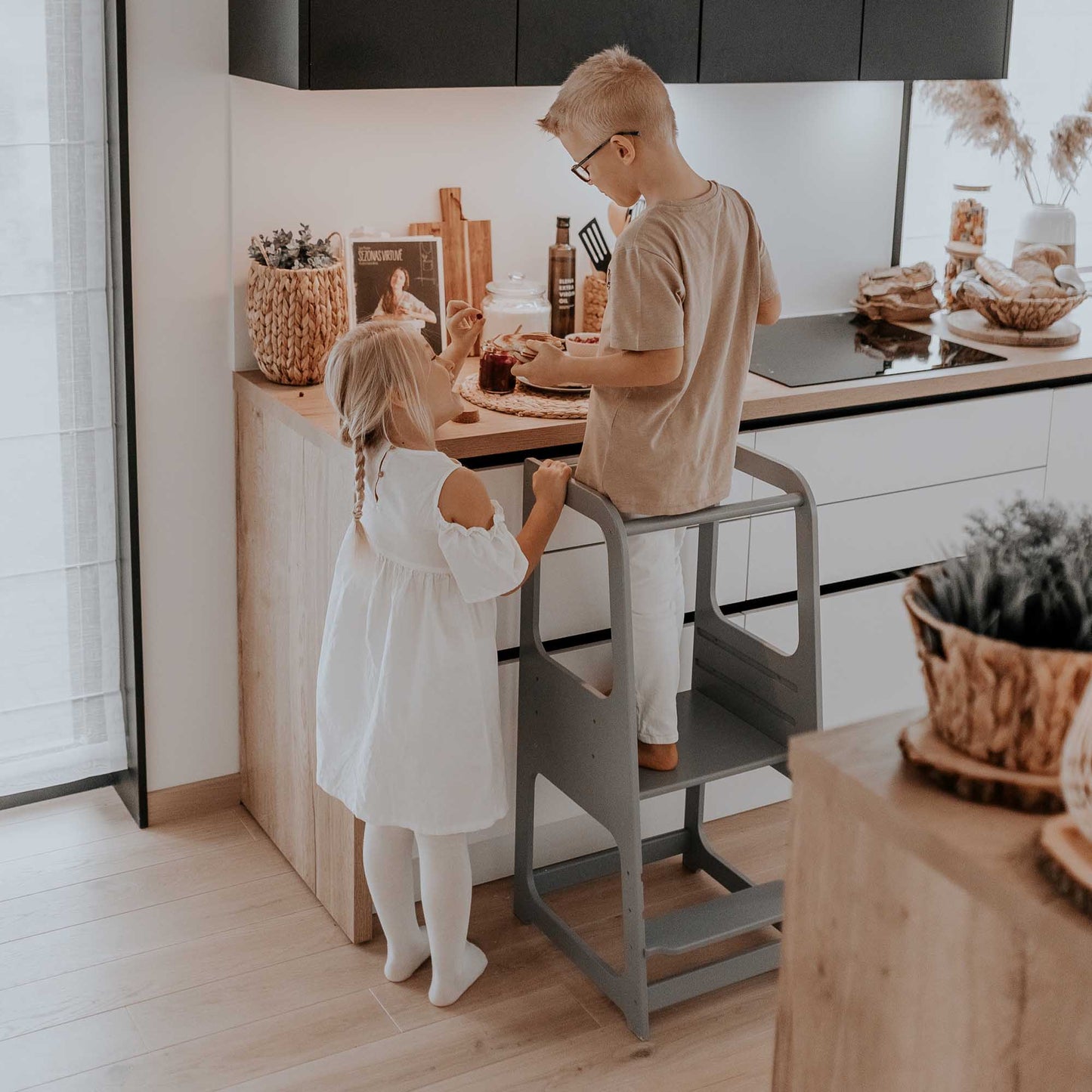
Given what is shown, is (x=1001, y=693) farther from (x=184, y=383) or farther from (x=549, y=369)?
(x=184, y=383)

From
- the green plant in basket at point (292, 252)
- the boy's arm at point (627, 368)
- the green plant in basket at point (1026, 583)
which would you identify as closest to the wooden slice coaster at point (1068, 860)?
the green plant in basket at point (1026, 583)

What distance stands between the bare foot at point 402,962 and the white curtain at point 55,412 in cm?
83

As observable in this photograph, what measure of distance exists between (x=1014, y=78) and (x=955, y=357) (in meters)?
1.09

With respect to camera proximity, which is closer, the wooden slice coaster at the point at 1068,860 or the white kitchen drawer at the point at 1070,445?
the wooden slice coaster at the point at 1068,860

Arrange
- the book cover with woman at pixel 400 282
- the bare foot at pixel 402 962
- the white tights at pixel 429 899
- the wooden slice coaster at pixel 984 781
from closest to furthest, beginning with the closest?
the wooden slice coaster at pixel 984 781, the white tights at pixel 429 899, the bare foot at pixel 402 962, the book cover with woman at pixel 400 282

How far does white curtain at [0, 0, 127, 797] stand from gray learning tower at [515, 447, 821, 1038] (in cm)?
90

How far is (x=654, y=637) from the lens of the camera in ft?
7.30

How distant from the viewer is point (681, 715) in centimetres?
245

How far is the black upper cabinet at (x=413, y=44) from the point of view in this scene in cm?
221

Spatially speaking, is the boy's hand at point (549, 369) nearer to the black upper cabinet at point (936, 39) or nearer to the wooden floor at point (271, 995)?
the wooden floor at point (271, 995)

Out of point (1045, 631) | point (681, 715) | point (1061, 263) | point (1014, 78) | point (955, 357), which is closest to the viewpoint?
point (1045, 631)

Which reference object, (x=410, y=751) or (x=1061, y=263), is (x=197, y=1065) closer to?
(x=410, y=751)

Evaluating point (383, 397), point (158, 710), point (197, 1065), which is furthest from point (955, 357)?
point (197, 1065)

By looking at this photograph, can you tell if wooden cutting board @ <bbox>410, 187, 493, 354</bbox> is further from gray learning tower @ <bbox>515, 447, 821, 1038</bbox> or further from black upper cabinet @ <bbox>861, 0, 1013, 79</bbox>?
black upper cabinet @ <bbox>861, 0, 1013, 79</bbox>
